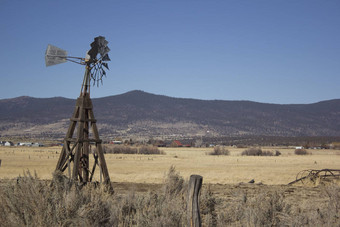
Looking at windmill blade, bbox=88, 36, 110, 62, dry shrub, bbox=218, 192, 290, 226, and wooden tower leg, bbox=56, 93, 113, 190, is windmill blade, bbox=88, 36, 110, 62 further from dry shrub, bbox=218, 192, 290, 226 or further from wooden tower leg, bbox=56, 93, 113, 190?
dry shrub, bbox=218, 192, 290, 226

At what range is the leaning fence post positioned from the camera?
654 cm

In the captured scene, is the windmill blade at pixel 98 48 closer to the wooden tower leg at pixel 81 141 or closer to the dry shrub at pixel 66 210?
the wooden tower leg at pixel 81 141

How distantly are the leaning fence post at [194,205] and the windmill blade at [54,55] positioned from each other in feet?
21.6

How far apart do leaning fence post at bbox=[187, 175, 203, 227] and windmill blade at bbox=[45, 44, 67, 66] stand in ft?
21.6

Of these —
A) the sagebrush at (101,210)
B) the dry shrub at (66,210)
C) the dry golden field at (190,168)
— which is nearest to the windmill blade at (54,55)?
the dry golden field at (190,168)

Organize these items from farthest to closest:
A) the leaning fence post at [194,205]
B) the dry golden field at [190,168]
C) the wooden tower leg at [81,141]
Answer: the dry golden field at [190,168]
the wooden tower leg at [81,141]
the leaning fence post at [194,205]

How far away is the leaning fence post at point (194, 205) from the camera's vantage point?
6.54 metres

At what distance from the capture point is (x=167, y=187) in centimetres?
1038

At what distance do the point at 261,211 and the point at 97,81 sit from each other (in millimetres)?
5943

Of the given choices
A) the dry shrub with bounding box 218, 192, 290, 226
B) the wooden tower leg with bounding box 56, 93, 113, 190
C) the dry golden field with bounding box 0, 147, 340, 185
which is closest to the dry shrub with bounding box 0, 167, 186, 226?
the dry shrub with bounding box 218, 192, 290, 226

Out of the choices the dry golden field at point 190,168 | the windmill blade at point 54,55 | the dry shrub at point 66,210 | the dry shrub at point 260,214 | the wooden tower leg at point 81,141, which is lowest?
the dry golden field at point 190,168

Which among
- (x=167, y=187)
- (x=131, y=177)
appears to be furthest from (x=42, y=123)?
(x=167, y=187)

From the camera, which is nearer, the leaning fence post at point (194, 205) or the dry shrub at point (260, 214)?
the leaning fence post at point (194, 205)

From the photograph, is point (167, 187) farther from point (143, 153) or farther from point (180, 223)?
point (143, 153)
